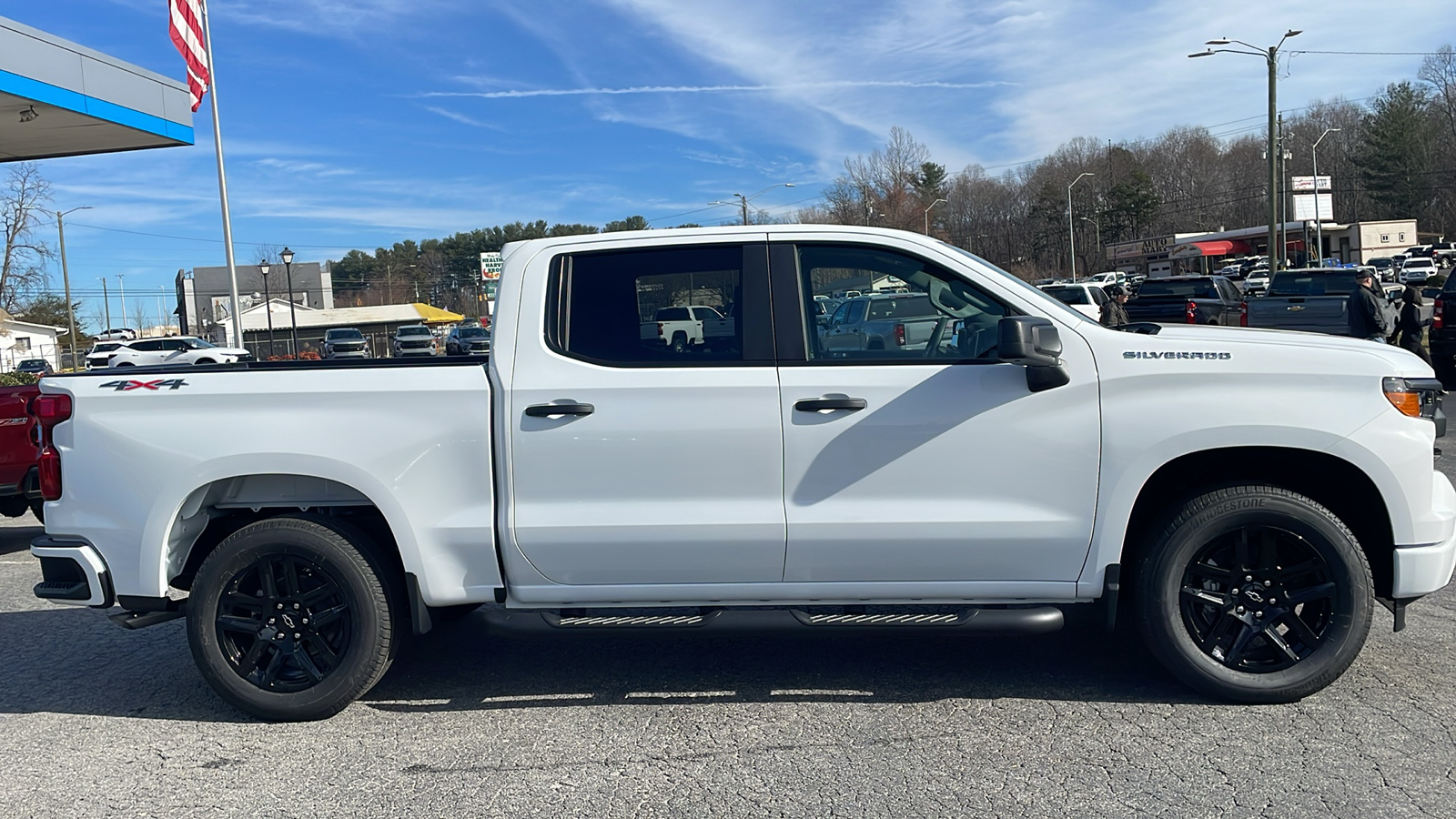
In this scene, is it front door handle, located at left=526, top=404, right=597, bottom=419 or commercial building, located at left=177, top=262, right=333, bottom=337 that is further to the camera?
commercial building, located at left=177, top=262, right=333, bottom=337

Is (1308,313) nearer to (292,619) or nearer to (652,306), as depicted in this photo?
(652,306)

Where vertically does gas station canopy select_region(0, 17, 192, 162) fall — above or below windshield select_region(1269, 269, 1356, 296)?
above

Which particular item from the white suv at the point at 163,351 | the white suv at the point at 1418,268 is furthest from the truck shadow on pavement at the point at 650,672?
the white suv at the point at 1418,268

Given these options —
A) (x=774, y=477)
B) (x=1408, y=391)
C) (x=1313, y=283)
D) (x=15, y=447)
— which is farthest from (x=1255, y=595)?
(x=1313, y=283)

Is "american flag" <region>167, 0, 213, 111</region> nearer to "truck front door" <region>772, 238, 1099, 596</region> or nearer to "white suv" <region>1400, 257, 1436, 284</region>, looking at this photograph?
"truck front door" <region>772, 238, 1099, 596</region>

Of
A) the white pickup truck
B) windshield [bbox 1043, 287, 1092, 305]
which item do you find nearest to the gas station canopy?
the white pickup truck

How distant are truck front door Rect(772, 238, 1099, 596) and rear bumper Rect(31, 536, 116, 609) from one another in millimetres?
2817

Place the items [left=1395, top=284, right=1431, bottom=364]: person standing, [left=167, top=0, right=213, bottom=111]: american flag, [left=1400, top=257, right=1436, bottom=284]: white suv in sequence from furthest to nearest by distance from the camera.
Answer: [left=1400, top=257, right=1436, bottom=284]: white suv < [left=167, top=0, right=213, bottom=111]: american flag < [left=1395, top=284, right=1431, bottom=364]: person standing

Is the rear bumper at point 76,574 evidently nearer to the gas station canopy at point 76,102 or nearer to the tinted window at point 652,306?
the tinted window at point 652,306

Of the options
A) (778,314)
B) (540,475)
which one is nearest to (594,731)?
(540,475)

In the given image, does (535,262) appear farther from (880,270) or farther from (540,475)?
(880,270)

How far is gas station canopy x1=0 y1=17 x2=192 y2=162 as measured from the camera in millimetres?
14695

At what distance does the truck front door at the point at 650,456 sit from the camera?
13.9 feet

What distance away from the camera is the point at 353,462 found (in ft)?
14.3
